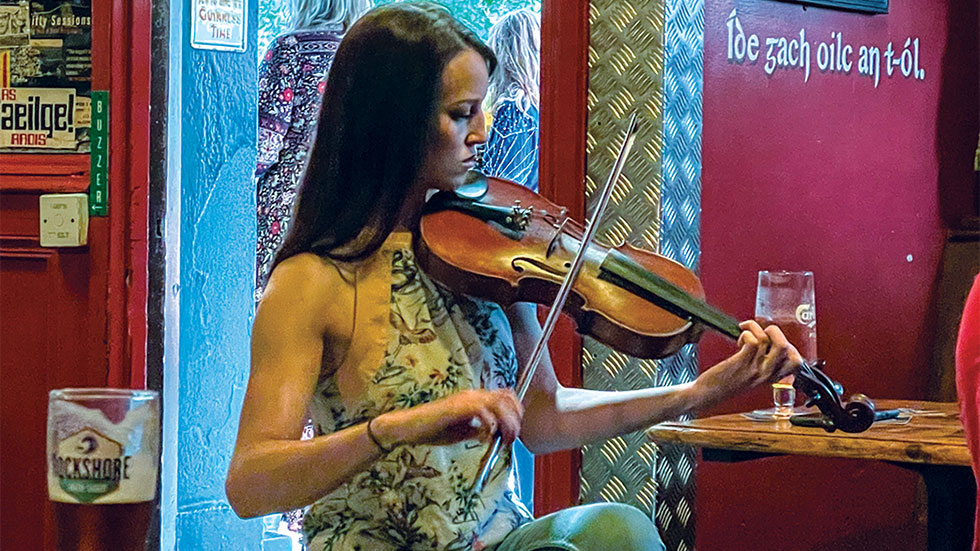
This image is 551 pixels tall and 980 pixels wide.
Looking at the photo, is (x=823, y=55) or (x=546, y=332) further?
(x=823, y=55)

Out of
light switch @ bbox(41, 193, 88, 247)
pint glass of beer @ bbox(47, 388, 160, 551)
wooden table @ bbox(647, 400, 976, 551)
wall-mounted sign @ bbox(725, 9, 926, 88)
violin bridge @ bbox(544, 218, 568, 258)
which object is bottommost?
wooden table @ bbox(647, 400, 976, 551)

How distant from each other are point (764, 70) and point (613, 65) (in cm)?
50

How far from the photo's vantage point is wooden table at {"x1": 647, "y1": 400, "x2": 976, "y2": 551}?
2.03 meters

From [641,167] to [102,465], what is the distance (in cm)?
166

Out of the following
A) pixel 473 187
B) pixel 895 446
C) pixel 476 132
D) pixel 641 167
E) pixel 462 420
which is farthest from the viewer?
pixel 641 167

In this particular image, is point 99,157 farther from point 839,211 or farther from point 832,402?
point 832,402

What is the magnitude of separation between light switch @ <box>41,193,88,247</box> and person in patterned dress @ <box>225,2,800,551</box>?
1.71 m

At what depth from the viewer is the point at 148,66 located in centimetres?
314

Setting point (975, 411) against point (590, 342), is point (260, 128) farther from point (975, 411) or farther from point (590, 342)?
point (975, 411)

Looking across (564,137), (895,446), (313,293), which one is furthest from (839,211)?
(313,293)

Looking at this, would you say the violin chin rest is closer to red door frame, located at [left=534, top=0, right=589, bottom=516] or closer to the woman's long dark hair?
the woman's long dark hair

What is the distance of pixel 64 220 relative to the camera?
3.14 m

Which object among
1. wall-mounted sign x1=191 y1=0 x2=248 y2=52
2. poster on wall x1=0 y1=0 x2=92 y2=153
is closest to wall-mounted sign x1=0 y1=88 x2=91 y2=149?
poster on wall x1=0 y1=0 x2=92 y2=153

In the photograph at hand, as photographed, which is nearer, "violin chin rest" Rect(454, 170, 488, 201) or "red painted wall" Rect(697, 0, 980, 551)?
"violin chin rest" Rect(454, 170, 488, 201)
